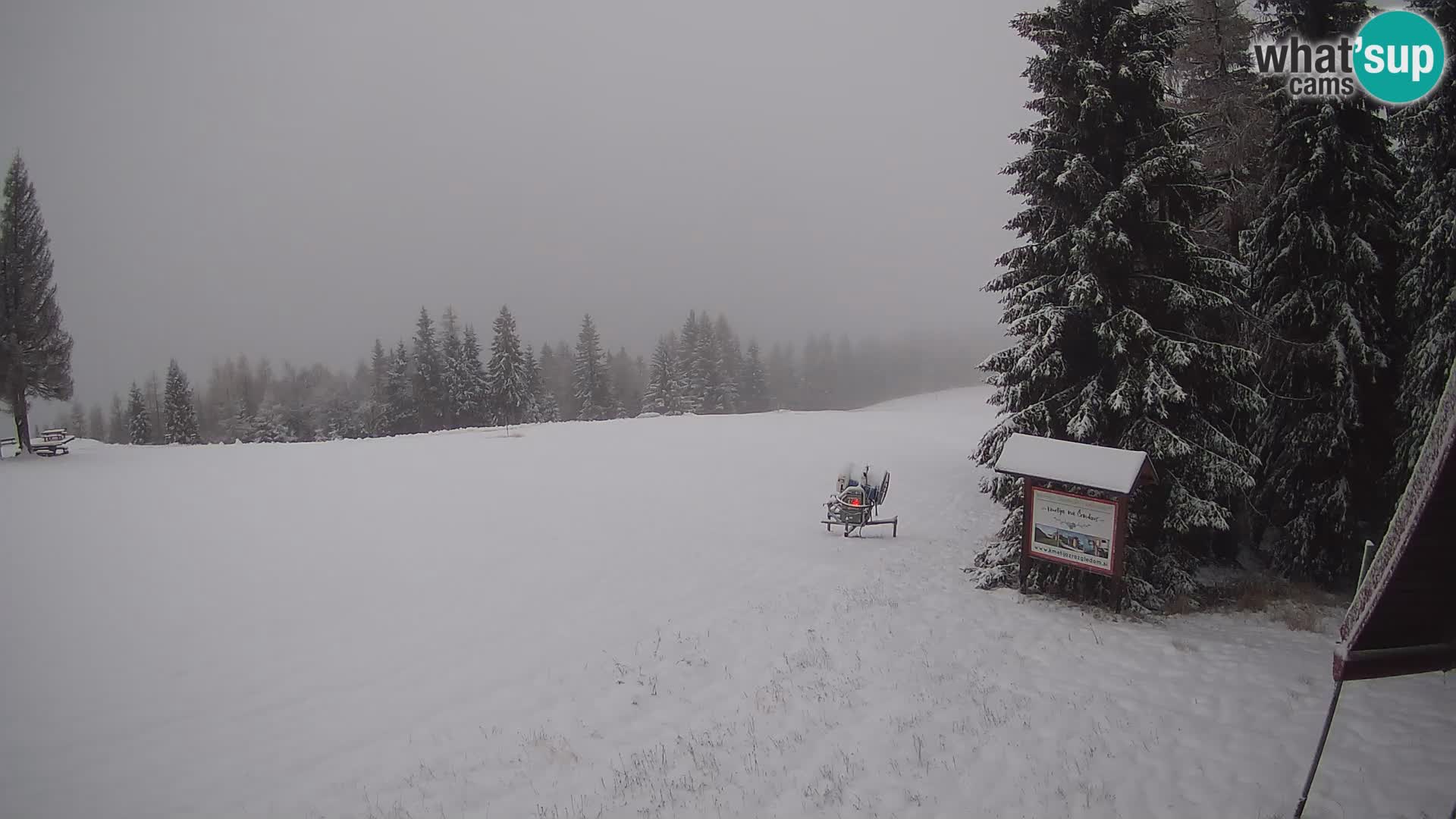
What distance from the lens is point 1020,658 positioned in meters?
8.96

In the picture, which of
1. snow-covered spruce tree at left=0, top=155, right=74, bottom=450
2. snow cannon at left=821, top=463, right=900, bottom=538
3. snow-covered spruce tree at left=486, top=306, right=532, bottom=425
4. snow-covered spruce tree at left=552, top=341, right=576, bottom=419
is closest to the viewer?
snow cannon at left=821, top=463, right=900, bottom=538

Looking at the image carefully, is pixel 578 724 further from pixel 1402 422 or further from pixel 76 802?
pixel 1402 422

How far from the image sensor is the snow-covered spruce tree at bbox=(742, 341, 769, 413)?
7812 cm

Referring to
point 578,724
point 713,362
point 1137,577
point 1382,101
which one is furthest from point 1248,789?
point 713,362

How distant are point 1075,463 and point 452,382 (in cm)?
5683

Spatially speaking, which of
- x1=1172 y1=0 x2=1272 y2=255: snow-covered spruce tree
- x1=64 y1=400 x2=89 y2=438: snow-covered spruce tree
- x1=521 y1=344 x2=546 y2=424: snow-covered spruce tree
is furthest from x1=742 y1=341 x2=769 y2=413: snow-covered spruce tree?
x1=64 y1=400 x2=89 y2=438: snow-covered spruce tree

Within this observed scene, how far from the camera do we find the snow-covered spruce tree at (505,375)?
55031 millimetres

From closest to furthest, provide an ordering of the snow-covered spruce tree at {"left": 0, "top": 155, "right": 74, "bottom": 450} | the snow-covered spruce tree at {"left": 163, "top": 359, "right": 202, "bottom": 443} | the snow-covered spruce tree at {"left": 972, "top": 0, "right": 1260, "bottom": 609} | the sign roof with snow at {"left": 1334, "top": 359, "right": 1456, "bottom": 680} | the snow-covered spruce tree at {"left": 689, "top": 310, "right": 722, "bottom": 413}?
1. the sign roof with snow at {"left": 1334, "top": 359, "right": 1456, "bottom": 680}
2. the snow-covered spruce tree at {"left": 972, "top": 0, "right": 1260, "bottom": 609}
3. the snow-covered spruce tree at {"left": 0, "top": 155, "right": 74, "bottom": 450}
4. the snow-covered spruce tree at {"left": 163, "top": 359, "right": 202, "bottom": 443}
5. the snow-covered spruce tree at {"left": 689, "top": 310, "right": 722, "bottom": 413}

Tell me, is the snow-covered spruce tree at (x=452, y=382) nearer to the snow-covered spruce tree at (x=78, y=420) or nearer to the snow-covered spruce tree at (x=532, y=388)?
the snow-covered spruce tree at (x=532, y=388)

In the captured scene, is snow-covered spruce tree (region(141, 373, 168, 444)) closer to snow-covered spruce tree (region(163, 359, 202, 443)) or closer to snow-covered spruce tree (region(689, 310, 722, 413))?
snow-covered spruce tree (region(163, 359, 202, 443))

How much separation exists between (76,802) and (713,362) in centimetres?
6475

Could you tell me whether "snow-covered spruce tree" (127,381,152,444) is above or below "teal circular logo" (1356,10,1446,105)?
below

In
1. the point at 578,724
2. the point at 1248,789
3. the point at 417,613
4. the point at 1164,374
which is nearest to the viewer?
the point at 1248,789

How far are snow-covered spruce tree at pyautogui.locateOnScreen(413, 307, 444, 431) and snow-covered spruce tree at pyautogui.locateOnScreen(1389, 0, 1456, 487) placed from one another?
6151cm
